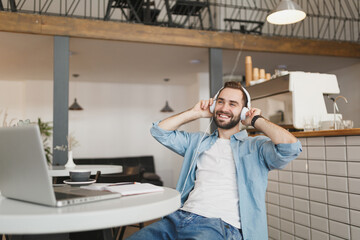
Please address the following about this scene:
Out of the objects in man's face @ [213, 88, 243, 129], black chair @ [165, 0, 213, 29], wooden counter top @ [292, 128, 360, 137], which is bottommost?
wooden counter top @ [292, 128, 360, 137]

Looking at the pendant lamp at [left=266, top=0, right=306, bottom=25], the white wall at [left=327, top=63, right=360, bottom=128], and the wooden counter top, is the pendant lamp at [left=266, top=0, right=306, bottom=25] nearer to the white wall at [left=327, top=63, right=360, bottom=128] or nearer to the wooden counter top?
the wooden counter top

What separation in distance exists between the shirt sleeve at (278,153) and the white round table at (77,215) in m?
0.70

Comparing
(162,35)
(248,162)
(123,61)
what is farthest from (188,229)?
(123,61)

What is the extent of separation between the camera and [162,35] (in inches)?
179

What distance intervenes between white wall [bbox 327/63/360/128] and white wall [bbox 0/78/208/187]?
2.78 meters

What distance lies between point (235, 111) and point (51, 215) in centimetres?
119

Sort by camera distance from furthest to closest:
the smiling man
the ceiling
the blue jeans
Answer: the ceiling → the smiling man → the blue jeans

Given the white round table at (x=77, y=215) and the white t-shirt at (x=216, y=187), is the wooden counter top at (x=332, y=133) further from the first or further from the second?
the white round table at (x=77, y=215)

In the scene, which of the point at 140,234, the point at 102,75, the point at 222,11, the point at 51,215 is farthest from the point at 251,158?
the point at 222,11

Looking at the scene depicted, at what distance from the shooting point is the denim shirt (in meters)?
1.50

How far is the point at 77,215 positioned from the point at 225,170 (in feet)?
3.11

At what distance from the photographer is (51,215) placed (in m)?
0.80

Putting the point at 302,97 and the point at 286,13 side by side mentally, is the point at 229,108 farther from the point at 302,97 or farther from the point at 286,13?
the point at 286,13

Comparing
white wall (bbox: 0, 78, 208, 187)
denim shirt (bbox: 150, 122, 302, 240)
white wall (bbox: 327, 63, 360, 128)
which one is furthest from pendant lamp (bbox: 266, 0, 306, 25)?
white wall (bbox: 327, 63, 360, 128)
